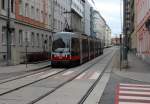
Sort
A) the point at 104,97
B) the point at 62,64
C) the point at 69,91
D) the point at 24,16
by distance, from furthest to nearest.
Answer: the point at 24,16, the point at 62,64, the point at 69,91, the point at 104,97

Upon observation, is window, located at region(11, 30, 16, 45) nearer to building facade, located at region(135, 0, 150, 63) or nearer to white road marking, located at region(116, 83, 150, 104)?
building facade, located at region(135, 0, 150, 63)

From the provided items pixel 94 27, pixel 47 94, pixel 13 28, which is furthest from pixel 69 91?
pixel 94 27

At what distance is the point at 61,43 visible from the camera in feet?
118

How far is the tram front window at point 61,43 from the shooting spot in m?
35.7

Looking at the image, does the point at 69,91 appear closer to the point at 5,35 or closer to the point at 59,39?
the point at 59,39

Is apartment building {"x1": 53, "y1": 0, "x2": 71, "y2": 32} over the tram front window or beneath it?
over

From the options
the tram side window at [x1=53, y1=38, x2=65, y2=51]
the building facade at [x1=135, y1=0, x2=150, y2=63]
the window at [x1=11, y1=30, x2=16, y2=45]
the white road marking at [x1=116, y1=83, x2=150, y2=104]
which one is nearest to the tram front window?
the tram side window at [x1=53, y1=38, x2=65, y2=51]

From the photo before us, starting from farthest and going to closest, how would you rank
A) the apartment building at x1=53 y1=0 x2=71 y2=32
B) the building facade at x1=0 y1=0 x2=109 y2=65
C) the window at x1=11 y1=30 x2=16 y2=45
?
the apartment building at x1=53 y1=0 x2=71 y2=32, the window at x1=11 y1=30 x2=16 y2=45, the building facade at x1=0 y1=0 x2=109 y2=65

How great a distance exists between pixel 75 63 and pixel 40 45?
18.9 meters

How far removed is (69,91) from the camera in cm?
1717

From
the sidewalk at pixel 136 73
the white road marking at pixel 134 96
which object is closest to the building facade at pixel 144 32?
the sidewalk at pixel 136 73

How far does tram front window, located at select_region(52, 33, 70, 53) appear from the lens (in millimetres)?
35656

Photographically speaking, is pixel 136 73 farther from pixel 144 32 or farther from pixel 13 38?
pixel 144 32

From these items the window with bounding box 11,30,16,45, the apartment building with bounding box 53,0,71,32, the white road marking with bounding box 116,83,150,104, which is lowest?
the white road marking with bounding box 116,83,150,104
